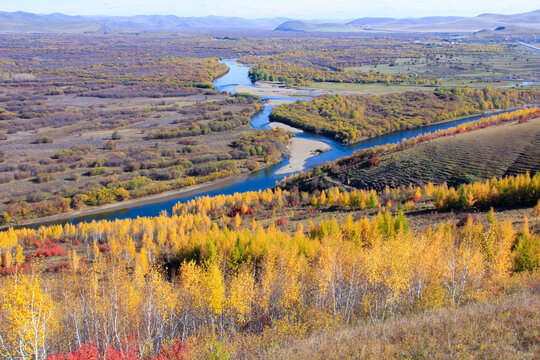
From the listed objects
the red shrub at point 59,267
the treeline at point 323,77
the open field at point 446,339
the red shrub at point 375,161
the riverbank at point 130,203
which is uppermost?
the treeline at point 323,77

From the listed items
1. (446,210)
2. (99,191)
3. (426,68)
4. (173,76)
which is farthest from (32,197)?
Result: (426,68)

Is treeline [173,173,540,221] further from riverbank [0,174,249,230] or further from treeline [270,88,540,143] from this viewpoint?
treeline [270,88,540,143]

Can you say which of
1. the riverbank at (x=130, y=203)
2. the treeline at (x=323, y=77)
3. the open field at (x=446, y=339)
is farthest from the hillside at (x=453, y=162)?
the treeline at (x=323, y=77)

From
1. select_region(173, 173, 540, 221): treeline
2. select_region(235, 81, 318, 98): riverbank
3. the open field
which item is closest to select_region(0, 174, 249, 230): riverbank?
select_region(173, 173, 540, 221): treeline

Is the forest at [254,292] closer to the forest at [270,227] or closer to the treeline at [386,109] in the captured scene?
the forest at [270,227]

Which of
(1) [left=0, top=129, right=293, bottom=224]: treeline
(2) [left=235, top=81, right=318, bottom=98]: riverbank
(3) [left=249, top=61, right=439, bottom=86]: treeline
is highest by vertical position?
(3) [left=249, top=61, right=439, bottom=86]: treeline

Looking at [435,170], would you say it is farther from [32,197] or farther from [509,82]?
[509,82]
